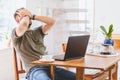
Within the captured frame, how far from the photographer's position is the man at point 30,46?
2.11m

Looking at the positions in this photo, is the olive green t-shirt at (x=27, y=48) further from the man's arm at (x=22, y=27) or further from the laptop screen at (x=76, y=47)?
the laptop screen at (x=76, y=47)

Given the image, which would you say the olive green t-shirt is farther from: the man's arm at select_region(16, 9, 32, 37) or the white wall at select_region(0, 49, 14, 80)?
the white wall at select_region(0, 49, 14, 80)

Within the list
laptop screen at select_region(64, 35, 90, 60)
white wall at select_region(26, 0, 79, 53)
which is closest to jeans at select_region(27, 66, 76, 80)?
laptop screen at select_region(64, 35, 90, 60)

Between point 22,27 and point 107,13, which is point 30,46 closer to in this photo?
point 22,27

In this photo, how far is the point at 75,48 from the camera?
191 cm

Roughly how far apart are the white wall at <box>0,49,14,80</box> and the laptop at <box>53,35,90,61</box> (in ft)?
4.81

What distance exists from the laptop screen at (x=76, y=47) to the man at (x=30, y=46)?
0.28 meters

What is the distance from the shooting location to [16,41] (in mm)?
2242

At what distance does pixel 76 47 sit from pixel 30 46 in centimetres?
57

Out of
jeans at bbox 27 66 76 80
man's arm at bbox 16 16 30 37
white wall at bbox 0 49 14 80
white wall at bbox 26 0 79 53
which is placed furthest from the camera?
white wall at bbox 26 0 79 53

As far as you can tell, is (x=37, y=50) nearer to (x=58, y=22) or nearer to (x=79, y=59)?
(x=79, y=59)

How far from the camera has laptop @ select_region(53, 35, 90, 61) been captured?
1.84 metres

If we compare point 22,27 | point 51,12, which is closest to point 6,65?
point 22,27

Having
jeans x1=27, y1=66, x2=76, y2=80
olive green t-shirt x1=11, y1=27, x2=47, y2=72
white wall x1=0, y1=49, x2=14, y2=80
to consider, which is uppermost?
olive green t-shirt x1=11, y1=27, x2=47, y2=72
